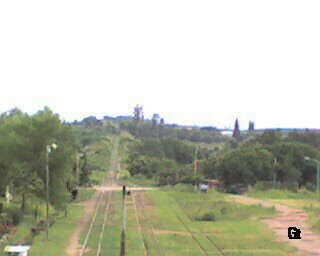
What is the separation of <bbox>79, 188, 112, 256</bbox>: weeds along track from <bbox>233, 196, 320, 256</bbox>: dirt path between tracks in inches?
398

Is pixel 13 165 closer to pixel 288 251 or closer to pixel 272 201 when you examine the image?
pixel 288 251

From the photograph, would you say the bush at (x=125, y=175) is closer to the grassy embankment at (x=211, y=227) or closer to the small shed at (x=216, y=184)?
the small shed at (x=216, y=184)

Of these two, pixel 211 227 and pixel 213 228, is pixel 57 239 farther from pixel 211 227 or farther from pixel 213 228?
pixel 211 227

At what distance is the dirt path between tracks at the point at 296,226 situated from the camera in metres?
36.8

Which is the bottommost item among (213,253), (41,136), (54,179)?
(213,253)

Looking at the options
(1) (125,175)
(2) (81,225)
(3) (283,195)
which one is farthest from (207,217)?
(1) (125,175)

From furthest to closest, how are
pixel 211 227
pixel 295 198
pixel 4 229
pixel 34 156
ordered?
pixel 295 198
pixel 211 227
pixel 34 156
pixel 4 229

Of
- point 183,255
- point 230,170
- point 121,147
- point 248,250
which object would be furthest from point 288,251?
point 121,147

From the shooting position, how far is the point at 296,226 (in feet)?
156

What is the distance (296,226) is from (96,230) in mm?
14092

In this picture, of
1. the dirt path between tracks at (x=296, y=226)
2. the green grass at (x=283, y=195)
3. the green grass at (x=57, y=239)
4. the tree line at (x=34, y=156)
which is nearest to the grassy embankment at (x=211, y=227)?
the dirt path between tracks at (x=296, y=226)

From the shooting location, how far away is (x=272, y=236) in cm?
4125

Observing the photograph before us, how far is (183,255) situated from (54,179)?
13624 mm

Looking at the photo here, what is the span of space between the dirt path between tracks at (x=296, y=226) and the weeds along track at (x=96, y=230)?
33.2ft
